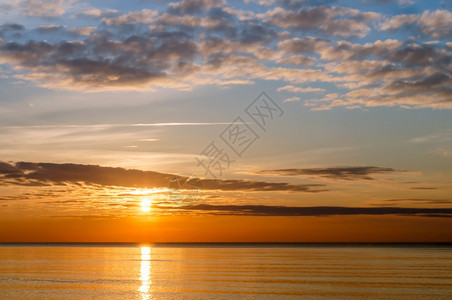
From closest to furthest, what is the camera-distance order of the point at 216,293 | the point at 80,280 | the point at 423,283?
the point at 216,293 < the point at 423,283 < the point at 80,280

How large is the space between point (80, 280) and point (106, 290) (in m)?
11.5

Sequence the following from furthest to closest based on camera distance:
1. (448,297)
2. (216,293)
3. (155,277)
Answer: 1. (155,277)
2. (216,293)
3. (448,297)

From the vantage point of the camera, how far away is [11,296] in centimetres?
4872

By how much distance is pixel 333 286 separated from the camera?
55312 mm

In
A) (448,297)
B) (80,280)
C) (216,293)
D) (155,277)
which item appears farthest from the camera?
(155,277)

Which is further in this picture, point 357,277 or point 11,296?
point 357,277

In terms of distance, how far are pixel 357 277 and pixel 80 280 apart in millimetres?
34241

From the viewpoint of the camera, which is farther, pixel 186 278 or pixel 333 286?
pixel 186 278

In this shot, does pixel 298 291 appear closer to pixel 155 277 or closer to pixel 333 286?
pixel 333 286

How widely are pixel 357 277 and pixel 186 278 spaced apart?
21.5 metres

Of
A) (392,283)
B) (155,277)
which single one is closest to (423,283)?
(392,283)

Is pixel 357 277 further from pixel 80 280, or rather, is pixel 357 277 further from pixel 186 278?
pixel 80 280

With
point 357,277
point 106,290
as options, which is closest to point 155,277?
point 106,290

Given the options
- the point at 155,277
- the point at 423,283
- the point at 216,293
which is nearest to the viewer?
the point at 216,293
